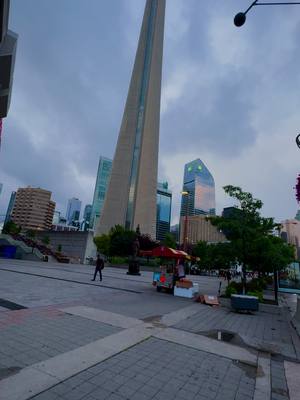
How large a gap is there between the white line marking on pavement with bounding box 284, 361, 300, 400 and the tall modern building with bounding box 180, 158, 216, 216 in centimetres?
8457

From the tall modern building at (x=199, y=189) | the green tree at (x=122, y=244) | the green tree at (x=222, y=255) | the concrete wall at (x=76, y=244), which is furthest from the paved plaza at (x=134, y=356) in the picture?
the tall modern building at (x=199, y=189)

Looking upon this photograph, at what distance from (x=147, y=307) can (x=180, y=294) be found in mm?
5780

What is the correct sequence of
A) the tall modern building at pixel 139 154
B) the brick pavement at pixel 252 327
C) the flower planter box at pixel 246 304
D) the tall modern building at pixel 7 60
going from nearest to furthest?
the tall modern building at pixel 7 60 → the brick pavement at pixel 252 327 → the flower planter box at pixel 246 304 → the tall modern building at pixel 139 154

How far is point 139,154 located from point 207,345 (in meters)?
106

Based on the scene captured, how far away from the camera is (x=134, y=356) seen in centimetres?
530

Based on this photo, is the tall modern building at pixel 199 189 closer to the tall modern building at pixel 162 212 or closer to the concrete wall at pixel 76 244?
the concrete wall at pixel 76 244

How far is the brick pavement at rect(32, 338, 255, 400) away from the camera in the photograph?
385 centimetres

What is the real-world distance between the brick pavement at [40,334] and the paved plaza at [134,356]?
0.06ft

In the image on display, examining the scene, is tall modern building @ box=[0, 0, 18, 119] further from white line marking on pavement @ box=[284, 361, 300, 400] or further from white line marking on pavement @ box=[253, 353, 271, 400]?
white line marking on pavement @ box=[284, 361, 300, 400]

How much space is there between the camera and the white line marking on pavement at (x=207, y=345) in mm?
5957

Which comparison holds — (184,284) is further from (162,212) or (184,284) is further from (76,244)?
(162,212)

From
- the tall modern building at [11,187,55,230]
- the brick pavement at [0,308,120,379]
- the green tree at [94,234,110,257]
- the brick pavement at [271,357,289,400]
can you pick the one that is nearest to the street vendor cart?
the brick pavement at [0,308,120,379]

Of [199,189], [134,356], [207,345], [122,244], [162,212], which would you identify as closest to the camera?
[134,356]

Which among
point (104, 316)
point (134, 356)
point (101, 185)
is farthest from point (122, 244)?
point (101, 185)
